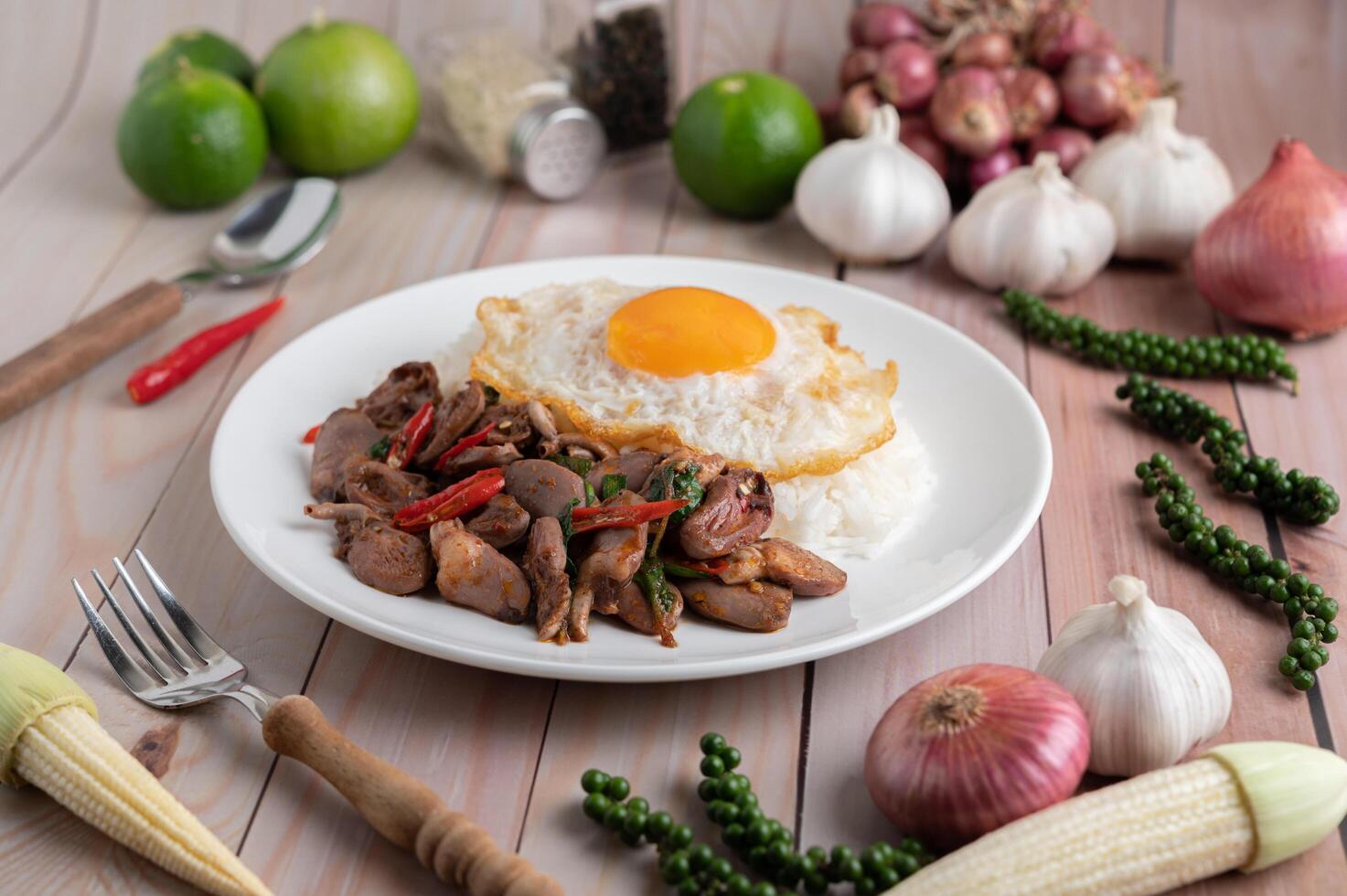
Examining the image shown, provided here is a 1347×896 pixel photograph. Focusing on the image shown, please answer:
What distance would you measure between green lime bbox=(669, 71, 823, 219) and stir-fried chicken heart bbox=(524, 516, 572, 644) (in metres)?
2.96

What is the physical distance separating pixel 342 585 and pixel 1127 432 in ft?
8.99

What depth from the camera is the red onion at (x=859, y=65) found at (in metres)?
6.16

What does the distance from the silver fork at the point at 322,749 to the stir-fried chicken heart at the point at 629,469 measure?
0.96m

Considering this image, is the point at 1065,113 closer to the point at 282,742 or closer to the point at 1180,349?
the point at 1180,349

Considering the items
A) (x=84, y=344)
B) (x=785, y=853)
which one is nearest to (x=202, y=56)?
(x=84, y=344)

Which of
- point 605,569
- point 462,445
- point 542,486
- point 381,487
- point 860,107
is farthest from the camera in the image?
point 860,107

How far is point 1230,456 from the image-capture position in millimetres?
4105

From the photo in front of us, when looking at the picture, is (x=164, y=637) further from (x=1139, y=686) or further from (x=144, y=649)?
(x=1139, y=686)

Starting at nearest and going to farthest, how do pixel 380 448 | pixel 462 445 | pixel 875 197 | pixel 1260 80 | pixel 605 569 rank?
1. pixel 605 569
2. pixel 462 445
3. pixel 380 448
4. pixel 875 197
5. pixel 1260 80

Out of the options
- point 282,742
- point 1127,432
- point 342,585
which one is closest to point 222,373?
point 342,585

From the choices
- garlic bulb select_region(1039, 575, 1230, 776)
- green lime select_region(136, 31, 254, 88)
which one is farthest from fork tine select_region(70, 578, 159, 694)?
green lime select_region(136, 31, 254, 88)

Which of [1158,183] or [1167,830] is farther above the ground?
[1167,830]

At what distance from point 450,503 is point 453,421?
15.0 inches

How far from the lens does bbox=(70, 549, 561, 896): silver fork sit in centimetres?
254
